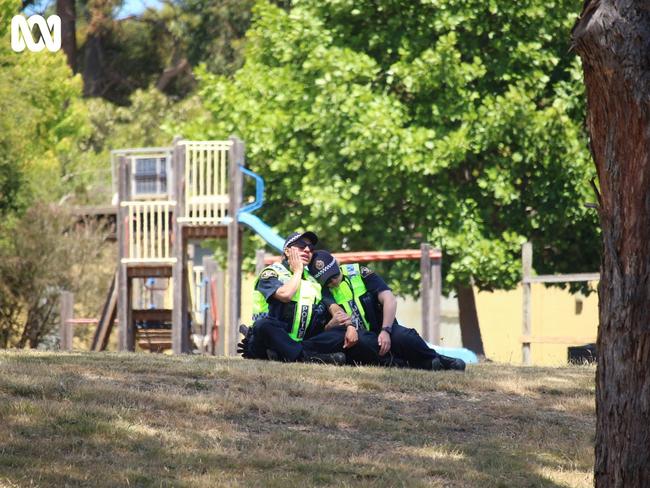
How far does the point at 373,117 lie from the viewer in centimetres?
2325

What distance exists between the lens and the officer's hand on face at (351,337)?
11578 millimetres

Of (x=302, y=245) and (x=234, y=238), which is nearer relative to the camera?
(x=302, y=245)

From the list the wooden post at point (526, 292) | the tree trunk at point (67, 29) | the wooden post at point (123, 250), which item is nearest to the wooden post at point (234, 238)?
the wooden post at point (123, 250)

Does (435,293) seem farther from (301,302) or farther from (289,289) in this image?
(289,289)

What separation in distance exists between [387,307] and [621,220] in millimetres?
5712

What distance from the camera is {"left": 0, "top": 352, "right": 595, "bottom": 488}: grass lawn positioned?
7.40 meters

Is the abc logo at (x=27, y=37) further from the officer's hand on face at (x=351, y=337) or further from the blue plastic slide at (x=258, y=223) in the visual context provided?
the officer's hand on face at (x=351, y=337)

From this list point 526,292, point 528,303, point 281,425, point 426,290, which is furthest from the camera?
point 528,303

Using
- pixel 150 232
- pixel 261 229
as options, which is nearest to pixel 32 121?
pixel 150 232

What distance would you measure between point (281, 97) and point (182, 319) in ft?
16.4

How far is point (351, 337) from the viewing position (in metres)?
11.6

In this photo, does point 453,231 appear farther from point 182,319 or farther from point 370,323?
point 370,323

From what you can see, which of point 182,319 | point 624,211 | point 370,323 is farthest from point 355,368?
point 182,319

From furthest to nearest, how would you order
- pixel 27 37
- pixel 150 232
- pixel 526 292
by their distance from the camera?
pixel 27 37
pixel 150 232
pixel 526 292
